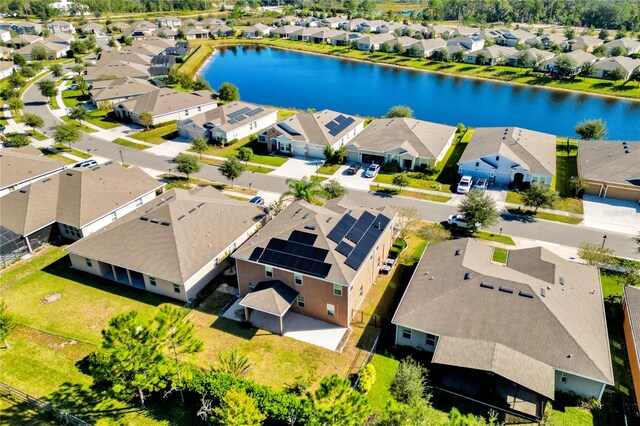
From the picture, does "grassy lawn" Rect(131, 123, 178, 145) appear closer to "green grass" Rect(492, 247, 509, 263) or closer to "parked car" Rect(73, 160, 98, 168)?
"parked car" Rect(73, 160, 98, 168)

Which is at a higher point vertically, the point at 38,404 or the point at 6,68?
the point at 6,68

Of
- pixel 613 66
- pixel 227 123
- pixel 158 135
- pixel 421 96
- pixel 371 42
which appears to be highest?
pixel 371 42

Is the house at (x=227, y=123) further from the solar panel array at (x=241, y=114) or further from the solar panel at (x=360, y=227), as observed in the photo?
the solar panel at (x=360, y=227)

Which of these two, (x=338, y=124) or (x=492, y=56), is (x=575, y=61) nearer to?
(x=492, y=56)

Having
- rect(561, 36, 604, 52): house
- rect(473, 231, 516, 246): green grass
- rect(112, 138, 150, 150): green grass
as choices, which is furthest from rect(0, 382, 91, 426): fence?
rect(561, 36, 604, 52): house

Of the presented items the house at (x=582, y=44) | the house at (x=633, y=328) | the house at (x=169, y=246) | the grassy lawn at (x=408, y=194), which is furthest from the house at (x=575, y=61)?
the house at (x=169, y=246)

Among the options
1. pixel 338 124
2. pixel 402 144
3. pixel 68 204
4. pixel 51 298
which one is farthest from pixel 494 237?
pixel 68 204
